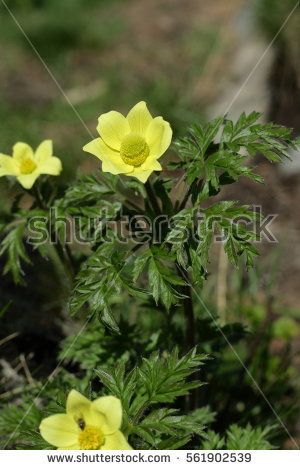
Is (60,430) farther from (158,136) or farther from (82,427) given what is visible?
(158,136)

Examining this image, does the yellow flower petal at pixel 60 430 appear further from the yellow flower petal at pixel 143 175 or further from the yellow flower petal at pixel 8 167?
the yellow flower petal at pixel 8 167

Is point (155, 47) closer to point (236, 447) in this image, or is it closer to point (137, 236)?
point (137, 236)

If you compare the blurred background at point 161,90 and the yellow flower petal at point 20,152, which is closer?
the yellow flower petal at point 20,152

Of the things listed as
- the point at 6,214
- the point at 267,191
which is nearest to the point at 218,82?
the point at 267,191

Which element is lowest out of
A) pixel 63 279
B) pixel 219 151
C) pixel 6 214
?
pixel 63 279

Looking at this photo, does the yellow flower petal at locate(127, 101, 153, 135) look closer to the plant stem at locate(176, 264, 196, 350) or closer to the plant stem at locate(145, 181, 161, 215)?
the plant stem at locate(145, 181, 161, 215)

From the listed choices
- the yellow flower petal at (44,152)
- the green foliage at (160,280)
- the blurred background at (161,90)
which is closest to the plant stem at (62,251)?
the green foliage at (160,280)
